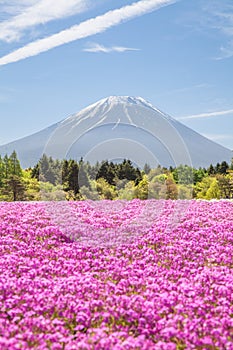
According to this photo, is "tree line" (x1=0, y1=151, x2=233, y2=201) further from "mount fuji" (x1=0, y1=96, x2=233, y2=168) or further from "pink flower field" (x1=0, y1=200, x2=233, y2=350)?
"pink flower field" (x1=0, y1=200, x2=233, y2=350)

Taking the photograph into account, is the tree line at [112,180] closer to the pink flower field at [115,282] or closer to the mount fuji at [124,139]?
A: the mount fuji at [124,139]

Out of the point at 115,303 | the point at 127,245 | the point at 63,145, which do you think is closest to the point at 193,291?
the point at 115,303

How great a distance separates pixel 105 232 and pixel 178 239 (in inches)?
87.4

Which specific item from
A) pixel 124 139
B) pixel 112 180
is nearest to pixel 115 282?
pixel 124 139

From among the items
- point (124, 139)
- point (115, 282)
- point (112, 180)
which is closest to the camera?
point (115, 282)

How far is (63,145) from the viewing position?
17875 mm

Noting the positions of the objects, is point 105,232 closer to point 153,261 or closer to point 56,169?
point 153,261

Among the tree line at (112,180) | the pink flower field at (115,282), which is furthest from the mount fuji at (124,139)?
the pink flower field at (115,282)

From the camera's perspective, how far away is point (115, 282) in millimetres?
8883

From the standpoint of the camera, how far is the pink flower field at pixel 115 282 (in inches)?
257

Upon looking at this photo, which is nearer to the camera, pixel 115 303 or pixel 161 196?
pixel 115 303

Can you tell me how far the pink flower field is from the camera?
6.52 m

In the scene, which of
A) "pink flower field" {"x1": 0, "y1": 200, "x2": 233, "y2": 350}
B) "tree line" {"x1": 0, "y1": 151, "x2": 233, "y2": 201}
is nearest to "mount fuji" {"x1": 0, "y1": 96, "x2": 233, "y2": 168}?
"tree line" {"x1": 0, "y1": 151, "x2": 233, "y2": 201}

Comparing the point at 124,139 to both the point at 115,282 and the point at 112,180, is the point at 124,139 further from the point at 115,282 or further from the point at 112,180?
the point at 115,282
